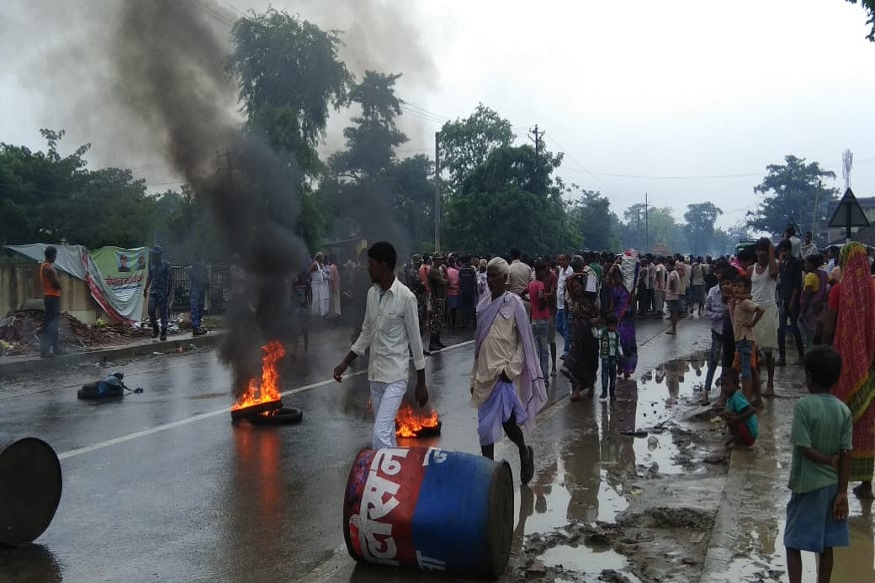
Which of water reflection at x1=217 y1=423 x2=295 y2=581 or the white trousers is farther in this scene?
the white trousers

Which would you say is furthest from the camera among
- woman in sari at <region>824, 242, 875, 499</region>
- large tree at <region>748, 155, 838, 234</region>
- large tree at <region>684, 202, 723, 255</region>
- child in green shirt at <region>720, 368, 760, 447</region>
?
large tree at <region>684, 202, 723, 255</region>

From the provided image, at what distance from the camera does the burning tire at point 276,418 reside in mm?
8750

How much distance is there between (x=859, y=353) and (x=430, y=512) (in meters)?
3.46

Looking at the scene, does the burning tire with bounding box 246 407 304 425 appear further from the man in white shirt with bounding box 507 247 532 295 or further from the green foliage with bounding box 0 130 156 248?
the green foliage with bounding box 0 130 156 248

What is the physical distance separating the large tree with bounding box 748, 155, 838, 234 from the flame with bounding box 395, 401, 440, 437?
281ft

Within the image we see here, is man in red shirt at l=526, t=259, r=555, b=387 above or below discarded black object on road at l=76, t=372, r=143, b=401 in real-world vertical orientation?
above

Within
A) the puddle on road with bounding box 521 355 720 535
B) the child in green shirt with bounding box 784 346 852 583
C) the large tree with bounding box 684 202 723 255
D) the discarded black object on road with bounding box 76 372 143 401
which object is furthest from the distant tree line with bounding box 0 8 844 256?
the large tree with bounding box 684 202 723 255

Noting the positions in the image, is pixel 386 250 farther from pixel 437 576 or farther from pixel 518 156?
pixel 518 156

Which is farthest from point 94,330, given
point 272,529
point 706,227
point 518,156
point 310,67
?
point 706,227

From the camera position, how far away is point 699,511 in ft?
18.1

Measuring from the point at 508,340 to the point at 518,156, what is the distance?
43775mm

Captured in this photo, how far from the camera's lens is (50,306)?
14.4 m

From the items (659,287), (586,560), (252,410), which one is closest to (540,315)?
(252,410)

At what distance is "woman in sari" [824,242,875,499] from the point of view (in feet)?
17.8
